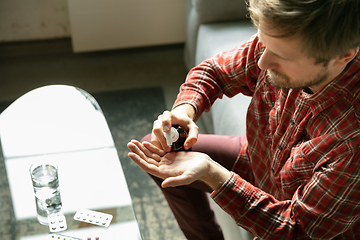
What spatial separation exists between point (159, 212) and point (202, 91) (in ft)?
2.13

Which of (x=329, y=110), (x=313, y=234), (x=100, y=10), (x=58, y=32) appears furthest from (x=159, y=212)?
(x=58, y=32)

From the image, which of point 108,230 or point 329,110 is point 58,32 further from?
point 329,110

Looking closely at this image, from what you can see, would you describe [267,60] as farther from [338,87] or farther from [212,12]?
[212,12]

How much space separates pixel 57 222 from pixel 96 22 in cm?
153

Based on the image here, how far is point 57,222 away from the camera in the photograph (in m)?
1.09

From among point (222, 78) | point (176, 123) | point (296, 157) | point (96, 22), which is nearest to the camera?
point (296, 157)

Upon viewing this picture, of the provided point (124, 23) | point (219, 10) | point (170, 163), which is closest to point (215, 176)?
point (170, 163)

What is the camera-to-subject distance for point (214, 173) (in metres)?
0.97

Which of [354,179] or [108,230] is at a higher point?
[354,179]

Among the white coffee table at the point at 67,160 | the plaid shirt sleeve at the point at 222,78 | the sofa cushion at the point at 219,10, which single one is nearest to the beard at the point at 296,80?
the plaid shirt sleeve at the point at 222,78

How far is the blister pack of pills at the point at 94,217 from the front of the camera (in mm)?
1091

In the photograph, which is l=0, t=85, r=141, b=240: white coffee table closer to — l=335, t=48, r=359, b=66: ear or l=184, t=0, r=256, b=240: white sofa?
l=184, t=0, r=256, b=240: white sofa

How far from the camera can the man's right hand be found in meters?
1.03

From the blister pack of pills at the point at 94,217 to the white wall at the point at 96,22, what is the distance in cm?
150
